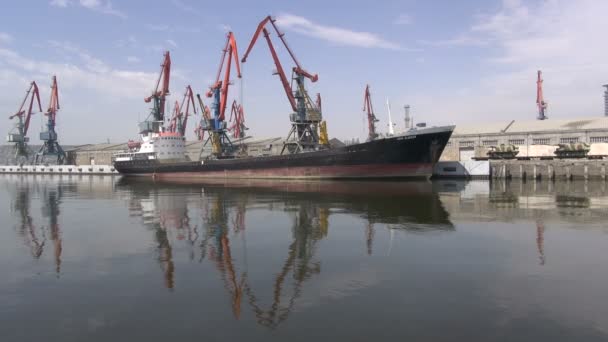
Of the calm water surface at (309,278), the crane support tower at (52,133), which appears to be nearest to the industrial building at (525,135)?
the calm water surface at (309,278)

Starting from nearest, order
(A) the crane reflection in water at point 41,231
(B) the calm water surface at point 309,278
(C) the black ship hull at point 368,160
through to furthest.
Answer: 1. (B) the calm water surface at point 309,278
2. (A) the crane reflection in water at point 41,231
3. (C) the black ship hull at point 368,160

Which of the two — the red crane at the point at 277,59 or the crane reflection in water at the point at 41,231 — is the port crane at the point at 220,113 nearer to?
the red crane at the point at 277,59

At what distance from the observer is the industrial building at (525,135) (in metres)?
58.1

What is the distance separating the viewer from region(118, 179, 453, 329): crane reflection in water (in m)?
9.07

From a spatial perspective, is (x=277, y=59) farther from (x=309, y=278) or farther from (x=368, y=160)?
(x=309, y=278)

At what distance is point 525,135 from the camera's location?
63.3 meters

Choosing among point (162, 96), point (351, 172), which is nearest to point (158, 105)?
point (162, 96)

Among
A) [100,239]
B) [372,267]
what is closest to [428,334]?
[372,267]

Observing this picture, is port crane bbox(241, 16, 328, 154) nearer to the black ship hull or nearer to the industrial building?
the black ship hull

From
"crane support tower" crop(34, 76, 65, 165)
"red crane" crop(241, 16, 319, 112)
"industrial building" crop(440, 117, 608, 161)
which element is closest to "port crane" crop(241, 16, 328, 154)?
"red crane" crop(241, 16, 319, 112)

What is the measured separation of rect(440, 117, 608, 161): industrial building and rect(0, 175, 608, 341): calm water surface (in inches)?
1851

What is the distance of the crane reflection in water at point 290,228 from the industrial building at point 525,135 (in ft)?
131

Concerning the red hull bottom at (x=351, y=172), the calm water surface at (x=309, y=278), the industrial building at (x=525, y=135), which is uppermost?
the industrial building at (x=525, y=135)

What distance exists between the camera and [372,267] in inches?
434
